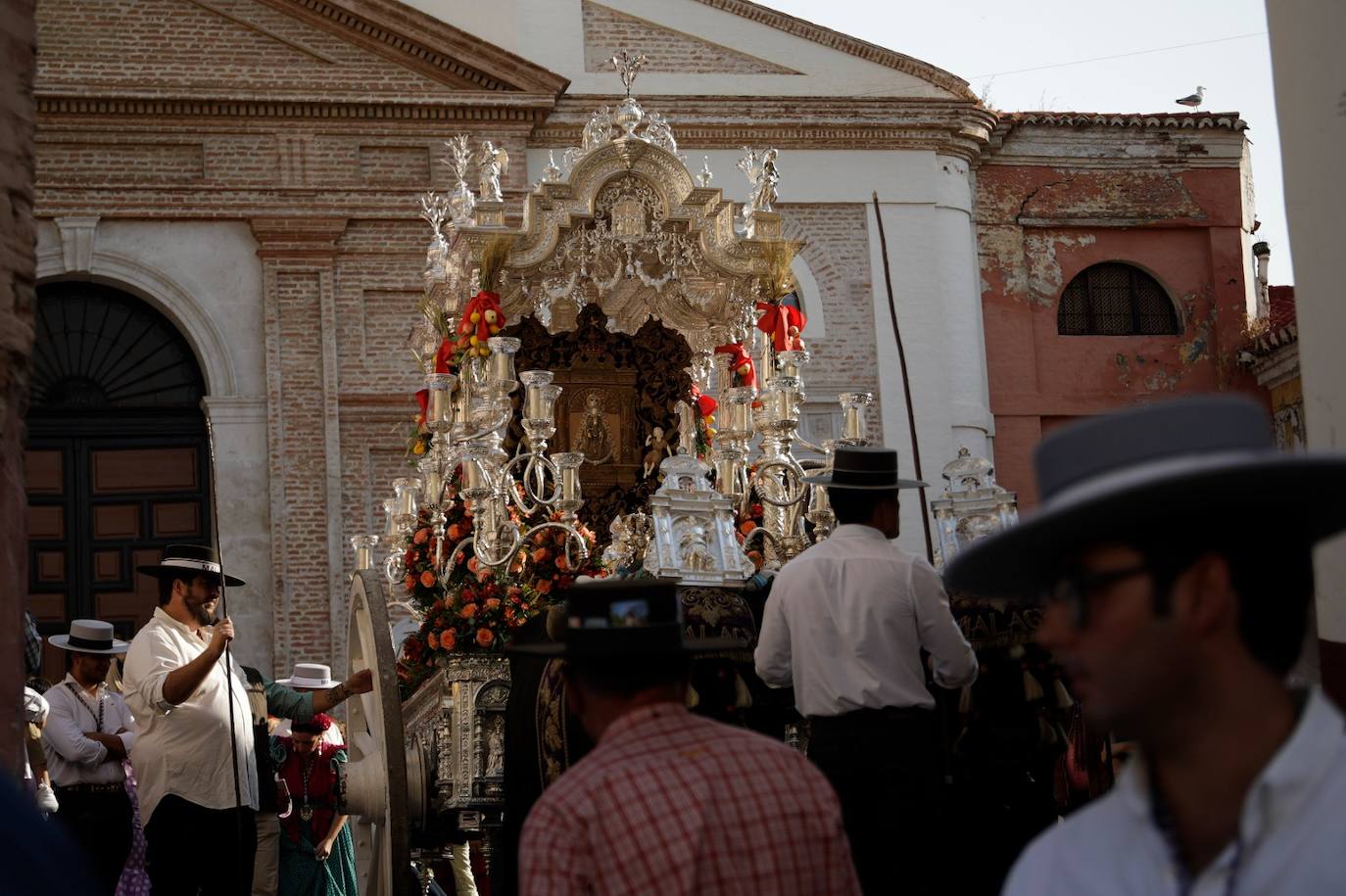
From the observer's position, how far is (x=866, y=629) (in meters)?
5.56

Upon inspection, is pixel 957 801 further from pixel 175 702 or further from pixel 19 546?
pixel 19 546

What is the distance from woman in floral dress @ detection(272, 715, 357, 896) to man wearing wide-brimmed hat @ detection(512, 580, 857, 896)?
5656 millimetres

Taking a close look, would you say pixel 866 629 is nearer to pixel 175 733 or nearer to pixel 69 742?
pixel 175 733

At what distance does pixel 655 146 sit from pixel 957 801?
612 cm

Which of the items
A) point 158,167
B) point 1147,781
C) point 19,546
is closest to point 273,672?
point 158,167

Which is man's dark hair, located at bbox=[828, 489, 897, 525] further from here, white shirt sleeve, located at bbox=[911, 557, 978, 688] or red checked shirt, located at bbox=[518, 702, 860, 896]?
red checked shirt, located at bbox=[518, 702, 860, 896]

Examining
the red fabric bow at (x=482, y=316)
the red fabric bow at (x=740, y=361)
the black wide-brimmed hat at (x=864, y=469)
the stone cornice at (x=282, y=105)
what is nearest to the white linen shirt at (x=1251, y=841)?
the black wide-brimmed hat at (x=864, y=469)

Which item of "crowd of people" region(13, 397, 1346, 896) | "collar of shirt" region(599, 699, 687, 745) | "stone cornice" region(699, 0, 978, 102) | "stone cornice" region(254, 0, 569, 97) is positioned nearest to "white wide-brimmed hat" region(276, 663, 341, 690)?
"crowd of people" region(13, 397, 1346, 896)

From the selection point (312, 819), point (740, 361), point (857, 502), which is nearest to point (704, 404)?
point (740, 361)

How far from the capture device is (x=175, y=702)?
24.7ft

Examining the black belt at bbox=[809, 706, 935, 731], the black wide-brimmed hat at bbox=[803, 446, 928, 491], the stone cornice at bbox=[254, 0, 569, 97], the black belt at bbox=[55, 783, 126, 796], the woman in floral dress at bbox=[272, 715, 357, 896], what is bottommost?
the woman in floral dress at bbox=[272, 715, 357, 896]

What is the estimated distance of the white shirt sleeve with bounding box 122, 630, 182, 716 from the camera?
299 inches

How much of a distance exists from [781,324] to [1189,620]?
380 inches

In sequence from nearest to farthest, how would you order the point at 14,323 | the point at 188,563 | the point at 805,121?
the point at 14,323 < the point at 188,563 < the point at 805,121
